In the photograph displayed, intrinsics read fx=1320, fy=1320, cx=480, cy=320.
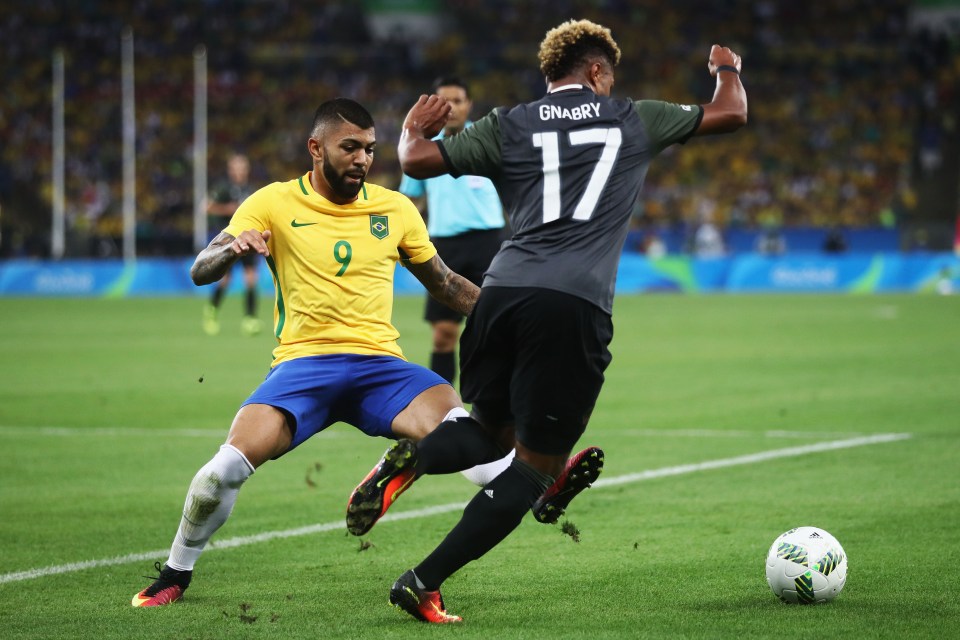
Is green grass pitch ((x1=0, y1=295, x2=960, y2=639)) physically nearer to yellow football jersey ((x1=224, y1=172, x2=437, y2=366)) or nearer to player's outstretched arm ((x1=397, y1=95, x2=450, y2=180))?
yellow football jersey ((x1=224, y1=172, x2=437, y2=366))

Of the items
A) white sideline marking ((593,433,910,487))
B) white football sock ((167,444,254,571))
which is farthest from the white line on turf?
white football sock ((167,444,254,571))

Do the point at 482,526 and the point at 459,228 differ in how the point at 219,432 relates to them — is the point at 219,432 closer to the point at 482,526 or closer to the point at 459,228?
the point at 459,228

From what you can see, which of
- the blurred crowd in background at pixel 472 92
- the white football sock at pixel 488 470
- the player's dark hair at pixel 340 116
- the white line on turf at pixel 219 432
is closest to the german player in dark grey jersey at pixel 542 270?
the player's dark hair at pixel 340 116

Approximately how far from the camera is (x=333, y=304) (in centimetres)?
559

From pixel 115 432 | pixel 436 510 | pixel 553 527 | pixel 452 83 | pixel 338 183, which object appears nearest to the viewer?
pixel 338 183

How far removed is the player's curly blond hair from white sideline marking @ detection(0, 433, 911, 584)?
291cm

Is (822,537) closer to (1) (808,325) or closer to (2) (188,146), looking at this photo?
(1) (808,325)

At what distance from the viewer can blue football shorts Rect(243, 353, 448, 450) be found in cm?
532

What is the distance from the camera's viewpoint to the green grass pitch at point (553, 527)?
495 cm

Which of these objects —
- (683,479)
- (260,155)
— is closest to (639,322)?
(683,479)

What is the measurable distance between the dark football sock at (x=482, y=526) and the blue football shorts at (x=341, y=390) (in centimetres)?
79

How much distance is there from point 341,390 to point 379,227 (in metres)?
0.75

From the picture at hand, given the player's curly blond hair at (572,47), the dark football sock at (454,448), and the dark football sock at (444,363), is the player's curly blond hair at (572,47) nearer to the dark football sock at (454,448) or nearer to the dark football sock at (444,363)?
the dark football sock at (454,448)

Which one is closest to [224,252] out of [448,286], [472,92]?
[448,286]
